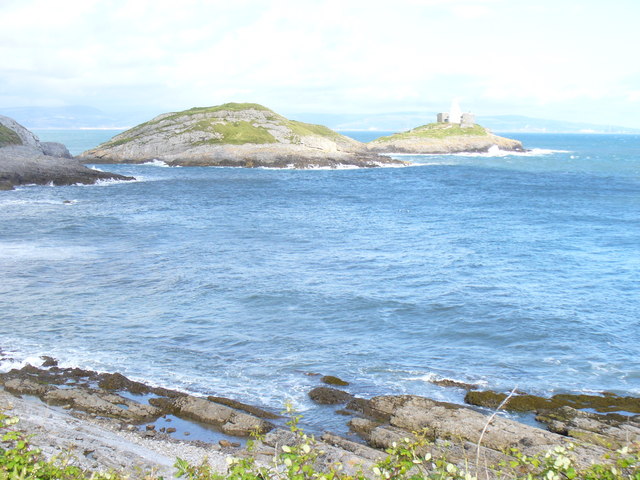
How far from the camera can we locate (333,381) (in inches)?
794

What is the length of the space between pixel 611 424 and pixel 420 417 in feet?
18.0

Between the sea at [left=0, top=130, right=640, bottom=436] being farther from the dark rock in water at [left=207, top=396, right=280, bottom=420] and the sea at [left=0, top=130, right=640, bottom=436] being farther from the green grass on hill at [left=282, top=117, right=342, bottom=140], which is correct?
the green grass on hill at [left=282, top=117, right=342, bottom=140]

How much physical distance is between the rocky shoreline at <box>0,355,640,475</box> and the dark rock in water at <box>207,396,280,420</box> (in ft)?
0.10

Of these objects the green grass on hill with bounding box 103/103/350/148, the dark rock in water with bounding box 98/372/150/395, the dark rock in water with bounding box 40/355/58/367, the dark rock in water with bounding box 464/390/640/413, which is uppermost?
the green grass on hill with bounding box 103/103/350/148

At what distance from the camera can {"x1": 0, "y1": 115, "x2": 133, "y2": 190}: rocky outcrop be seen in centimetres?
7642

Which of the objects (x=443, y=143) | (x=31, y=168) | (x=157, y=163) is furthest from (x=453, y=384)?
(x=443, y=143)

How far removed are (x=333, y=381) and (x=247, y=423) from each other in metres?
4.31

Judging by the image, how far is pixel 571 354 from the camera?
886 inches

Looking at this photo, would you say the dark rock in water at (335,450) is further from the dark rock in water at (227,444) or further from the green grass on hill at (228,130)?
the green grass on hill at (228,130)

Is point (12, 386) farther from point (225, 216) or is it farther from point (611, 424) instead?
point (225, 216)

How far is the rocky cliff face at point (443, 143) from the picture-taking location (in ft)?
538

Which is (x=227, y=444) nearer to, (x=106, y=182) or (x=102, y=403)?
(x=102, y=403)

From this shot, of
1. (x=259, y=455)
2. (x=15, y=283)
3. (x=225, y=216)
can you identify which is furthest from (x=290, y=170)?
(x=259, y=455)

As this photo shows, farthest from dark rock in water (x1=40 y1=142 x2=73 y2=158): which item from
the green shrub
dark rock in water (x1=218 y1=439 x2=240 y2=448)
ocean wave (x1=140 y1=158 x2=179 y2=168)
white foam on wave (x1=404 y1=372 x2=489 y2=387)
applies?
the green shrub
